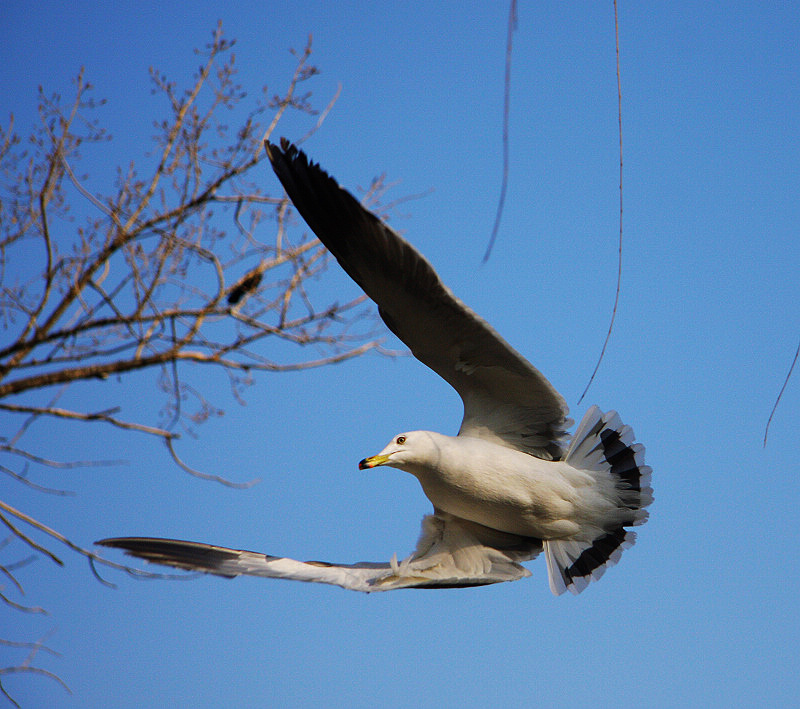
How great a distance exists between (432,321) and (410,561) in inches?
52.3

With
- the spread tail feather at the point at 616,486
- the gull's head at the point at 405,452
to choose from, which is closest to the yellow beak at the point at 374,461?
the gull's head at the point at 405,452

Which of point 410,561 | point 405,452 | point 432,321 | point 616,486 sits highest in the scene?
point 432,321

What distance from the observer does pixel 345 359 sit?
6.17 metres

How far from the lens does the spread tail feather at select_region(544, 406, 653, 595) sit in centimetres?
423

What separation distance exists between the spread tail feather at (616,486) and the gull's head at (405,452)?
0.82 meters

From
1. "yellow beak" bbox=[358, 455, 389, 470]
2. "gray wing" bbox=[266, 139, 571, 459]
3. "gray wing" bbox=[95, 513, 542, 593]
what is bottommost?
"gray wing" bbox=[95, 513, 542, 593]

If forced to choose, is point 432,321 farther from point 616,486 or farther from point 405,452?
point 616,486

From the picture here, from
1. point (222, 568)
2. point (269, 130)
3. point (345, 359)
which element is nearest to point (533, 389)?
point (222, 568)

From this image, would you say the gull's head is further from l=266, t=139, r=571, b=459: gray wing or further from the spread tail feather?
the spread tail feather

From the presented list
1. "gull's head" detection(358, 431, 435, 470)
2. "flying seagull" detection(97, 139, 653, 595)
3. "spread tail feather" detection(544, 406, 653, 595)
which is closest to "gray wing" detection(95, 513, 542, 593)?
"flying seagull" detection(97, 139, 653, 595)

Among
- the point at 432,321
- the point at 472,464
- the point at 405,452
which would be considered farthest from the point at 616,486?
the point at 432,321

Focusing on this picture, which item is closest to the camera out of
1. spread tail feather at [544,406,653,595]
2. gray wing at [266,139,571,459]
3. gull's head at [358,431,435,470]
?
gray wing at [266,139,571,459]

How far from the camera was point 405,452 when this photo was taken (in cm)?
410

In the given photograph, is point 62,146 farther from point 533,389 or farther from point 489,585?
point 489,585
